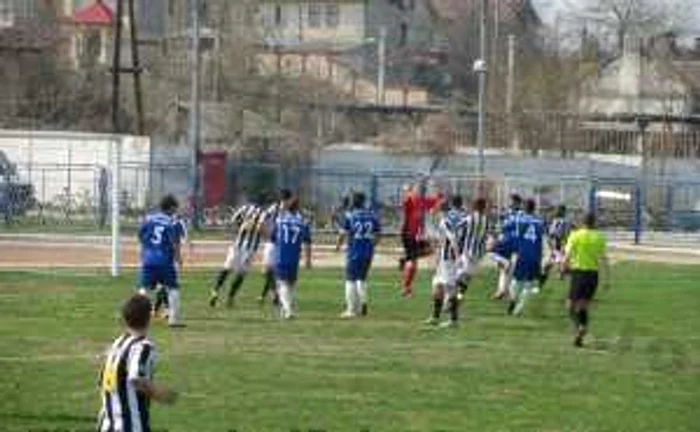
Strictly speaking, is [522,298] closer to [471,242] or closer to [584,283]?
[471,242]

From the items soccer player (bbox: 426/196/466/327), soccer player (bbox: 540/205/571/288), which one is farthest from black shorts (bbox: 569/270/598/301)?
soccer player (bbox: 540/205/571/288)

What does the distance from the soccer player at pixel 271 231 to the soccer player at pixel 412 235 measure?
11.1 feet

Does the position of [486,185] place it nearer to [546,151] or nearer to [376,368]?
[546,151]

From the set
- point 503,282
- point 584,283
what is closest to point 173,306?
point 584,283

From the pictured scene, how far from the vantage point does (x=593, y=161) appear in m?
80.3

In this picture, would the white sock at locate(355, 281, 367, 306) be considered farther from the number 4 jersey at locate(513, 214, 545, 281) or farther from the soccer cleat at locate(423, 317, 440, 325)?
the number 4 jersey at locate(513, 214, 545, 281)

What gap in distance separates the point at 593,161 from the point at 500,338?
178 feet

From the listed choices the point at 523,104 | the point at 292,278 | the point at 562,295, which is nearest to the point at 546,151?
the point at 523,104

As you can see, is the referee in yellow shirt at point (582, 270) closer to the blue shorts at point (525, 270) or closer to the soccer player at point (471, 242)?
the soccer player at point (471, 242)

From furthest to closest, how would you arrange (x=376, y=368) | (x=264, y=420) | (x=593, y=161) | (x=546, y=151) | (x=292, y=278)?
(x=546, y=151) < (x=593, y=161) < (x=292, y=278) < (x=376, y=368) < (x=264, y=420)

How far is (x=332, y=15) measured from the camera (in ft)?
441

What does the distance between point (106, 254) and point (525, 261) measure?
18979 mm

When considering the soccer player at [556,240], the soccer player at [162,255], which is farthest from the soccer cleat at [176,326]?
the soccer player at [556,240]

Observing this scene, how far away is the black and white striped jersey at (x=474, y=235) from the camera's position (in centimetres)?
3031
